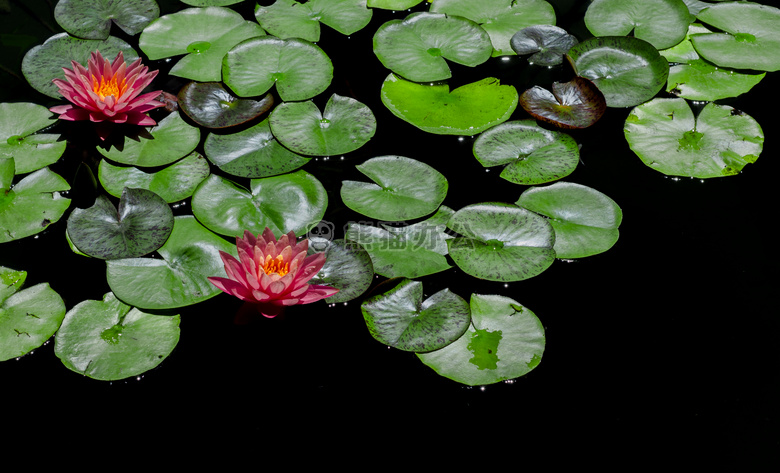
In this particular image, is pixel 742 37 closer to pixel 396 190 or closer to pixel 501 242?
pixel 501 242

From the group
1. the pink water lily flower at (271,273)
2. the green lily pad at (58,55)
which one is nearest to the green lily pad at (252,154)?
the pink water lily flower at (271,273)

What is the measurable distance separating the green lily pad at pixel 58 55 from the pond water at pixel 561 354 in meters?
0.56

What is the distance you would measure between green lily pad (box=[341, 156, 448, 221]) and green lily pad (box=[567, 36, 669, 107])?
1.00 metres

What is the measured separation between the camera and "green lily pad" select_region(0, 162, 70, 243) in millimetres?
2100

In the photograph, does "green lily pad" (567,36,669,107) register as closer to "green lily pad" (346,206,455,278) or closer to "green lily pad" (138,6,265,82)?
"green lily pad" (346,206,455,278)

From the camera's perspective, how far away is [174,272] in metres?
1.97

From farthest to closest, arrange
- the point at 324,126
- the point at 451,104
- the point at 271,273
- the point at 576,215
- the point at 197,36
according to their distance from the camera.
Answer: the point at 197,36 → the point at 451,104 → the point at 324,126 → the point at 576,215 → the point at 271,273

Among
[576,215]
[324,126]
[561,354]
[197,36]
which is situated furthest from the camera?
[197,36]

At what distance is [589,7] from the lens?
121 inches

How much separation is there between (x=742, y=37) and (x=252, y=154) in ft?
8.47

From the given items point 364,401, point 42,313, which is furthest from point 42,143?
point 364,401

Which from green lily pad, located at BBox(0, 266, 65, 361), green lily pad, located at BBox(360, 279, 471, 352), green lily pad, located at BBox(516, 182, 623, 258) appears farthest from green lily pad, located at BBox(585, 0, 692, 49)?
green lily pad, located at BBox(0, 266, 65, 361)

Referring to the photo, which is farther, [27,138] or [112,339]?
[27,138]

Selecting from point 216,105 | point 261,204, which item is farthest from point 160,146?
point 261,204
